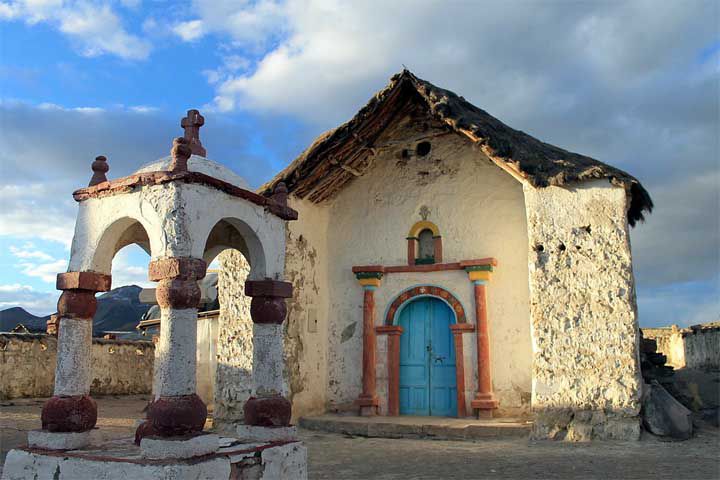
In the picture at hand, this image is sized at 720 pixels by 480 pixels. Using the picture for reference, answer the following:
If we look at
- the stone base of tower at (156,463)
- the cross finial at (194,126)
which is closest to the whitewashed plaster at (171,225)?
the cross finial at (194,126)

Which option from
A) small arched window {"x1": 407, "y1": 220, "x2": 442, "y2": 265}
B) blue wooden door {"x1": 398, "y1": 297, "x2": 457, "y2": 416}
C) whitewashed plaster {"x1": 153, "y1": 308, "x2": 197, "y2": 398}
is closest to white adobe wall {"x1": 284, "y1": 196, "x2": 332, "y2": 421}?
blue wooden door {"x1": 398, "y1": 297, "x2": 457, "y2": 416}

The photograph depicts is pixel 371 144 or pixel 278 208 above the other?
pixel 371 144

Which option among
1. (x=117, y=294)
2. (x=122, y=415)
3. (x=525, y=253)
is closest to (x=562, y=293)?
(x=525, y=253)

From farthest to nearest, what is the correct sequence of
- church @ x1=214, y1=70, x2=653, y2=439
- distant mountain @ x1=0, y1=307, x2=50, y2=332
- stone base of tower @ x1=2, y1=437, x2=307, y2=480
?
1. distant mountain @ x1=0, y1=307, x2=50, y2=332
2. church @ x1=214, y1=70, x2=653, y2=439
3. stone base of tower @ x1=2, y1=437, x2=307, y2=480

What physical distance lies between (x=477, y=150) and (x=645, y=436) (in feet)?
15.1

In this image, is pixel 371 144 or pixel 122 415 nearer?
pixel 371 144

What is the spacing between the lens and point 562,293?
764cm

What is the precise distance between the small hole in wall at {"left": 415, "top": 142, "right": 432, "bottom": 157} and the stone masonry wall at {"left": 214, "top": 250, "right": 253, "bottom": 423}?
10.7 feet

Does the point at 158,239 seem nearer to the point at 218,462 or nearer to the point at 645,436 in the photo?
the point at 218,462

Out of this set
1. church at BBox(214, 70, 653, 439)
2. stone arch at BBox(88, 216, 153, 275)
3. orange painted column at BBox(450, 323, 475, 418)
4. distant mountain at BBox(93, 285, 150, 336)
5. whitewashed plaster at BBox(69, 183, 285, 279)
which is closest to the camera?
whitewashed plaster at BBox(69, 183, 285, 279)

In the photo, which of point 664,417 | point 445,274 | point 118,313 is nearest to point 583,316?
point 664,417

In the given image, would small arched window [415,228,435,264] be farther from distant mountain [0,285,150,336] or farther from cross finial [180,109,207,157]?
distant mountain [0,285,150,336]

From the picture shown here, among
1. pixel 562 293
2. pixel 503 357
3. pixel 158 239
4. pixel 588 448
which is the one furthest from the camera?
pixel 503 357

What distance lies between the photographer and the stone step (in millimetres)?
7832
